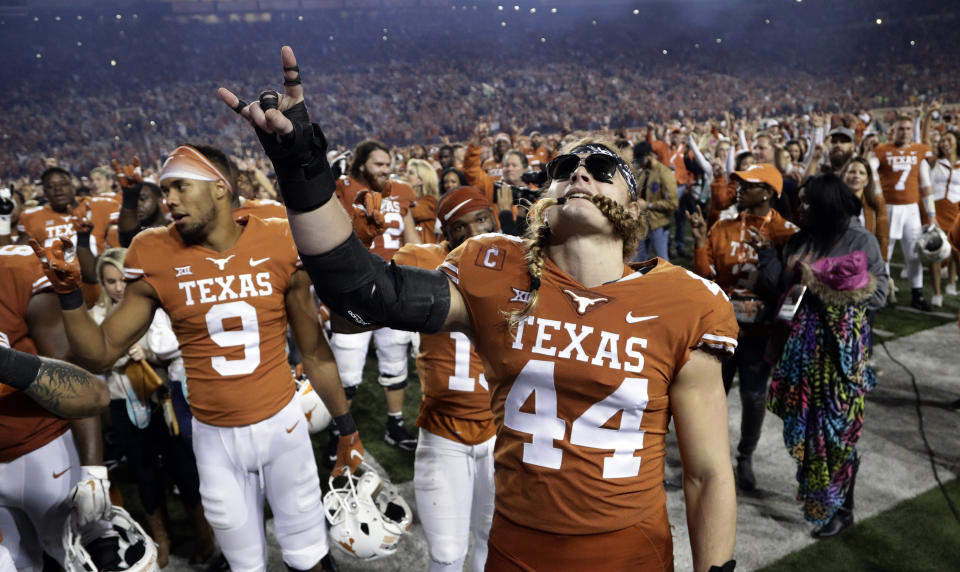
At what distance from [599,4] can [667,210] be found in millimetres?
39649

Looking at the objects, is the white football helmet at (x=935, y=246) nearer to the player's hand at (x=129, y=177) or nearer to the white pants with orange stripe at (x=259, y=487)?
the white pants with orange stripe at (x=259, y=487)

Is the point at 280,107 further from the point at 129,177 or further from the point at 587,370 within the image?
the point at 129,177

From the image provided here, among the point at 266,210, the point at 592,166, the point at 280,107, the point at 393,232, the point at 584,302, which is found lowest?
the point at 393,232

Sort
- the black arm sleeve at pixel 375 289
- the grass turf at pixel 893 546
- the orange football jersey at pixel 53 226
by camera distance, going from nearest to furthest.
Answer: the black arm sleeve at pixel 375 289 < the grass turf at pixel 893 546 < the orange football jersey at pixel 53 226

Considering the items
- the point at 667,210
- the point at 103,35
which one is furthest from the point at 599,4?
the point at 667,210

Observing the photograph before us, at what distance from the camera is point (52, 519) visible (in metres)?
2.96

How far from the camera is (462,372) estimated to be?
290cm

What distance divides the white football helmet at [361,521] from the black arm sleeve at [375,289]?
5.29 feet

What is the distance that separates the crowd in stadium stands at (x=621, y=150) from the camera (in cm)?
379

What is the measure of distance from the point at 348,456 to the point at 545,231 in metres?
1.78

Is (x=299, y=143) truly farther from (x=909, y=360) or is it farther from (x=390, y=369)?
(x=909, y=360)

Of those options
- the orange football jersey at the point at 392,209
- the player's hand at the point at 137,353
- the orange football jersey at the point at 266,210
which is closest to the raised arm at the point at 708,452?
the player's hand at the point at 137,353

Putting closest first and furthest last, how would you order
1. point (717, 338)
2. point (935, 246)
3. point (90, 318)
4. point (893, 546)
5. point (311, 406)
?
point (717, 338), point (90, 318), point (893, 546), point (311, 406), point (935, 246)

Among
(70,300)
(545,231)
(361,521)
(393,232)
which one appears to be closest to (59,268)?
(70,300)
